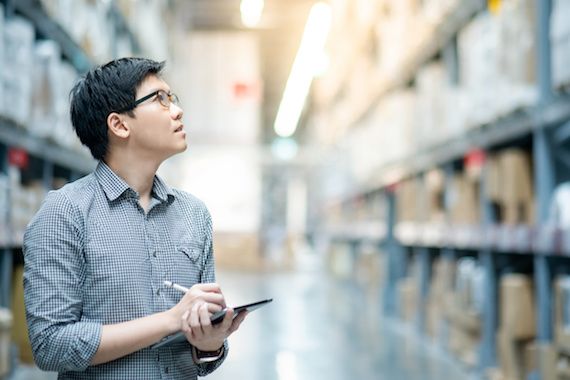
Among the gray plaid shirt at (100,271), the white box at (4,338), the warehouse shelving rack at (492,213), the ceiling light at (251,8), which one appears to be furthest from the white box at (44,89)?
the ceiling light at (251,8)

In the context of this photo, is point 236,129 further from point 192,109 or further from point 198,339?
point 198,339

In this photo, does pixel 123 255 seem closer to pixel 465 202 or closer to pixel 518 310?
pixel 518 310

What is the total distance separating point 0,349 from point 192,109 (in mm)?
10844

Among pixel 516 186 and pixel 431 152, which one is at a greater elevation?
pixel 431 152

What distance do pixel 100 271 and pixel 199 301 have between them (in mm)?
208

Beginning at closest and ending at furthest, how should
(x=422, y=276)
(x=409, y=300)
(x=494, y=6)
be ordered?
(x=494, y=6)
(x=422, y=276)
(x=409, y=300)

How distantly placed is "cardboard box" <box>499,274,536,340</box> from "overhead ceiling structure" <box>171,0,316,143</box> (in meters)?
9.47

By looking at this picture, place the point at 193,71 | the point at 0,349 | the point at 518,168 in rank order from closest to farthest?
the point at 0,349 → the point at 518,168 → the point at 193,71

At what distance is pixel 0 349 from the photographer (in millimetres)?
3559

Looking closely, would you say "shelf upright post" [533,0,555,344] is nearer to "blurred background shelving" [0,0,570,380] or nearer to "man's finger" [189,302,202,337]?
"blurred background shelving" [0,0,570,380]

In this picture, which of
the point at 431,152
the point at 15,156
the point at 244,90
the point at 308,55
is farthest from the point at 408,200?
the point at 308,55

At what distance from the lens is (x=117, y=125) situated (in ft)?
4.83

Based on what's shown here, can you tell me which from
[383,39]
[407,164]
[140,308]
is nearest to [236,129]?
[383,39]

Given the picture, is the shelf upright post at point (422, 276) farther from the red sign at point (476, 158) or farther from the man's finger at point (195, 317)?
the man's finger at point (195, 317)
